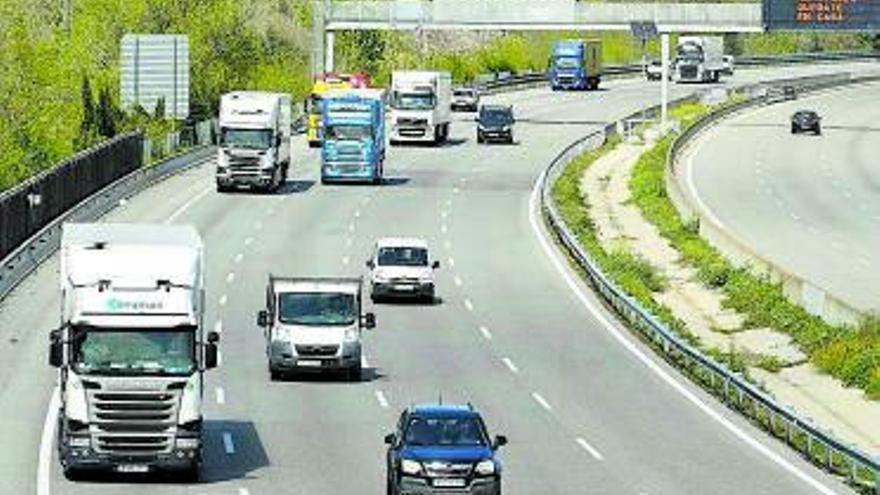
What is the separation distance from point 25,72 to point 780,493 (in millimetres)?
105399

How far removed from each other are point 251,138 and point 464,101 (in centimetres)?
5270

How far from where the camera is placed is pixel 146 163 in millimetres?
93812

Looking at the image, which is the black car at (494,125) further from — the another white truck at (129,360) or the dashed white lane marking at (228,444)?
the another white truck at (129,360)

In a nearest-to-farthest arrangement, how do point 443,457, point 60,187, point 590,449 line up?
point 443,457, point 590,449, point 60,187

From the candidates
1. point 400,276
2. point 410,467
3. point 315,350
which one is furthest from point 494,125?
point 410,467

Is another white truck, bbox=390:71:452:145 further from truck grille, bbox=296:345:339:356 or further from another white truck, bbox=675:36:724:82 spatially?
truck grille, bbox=296:345:339:356

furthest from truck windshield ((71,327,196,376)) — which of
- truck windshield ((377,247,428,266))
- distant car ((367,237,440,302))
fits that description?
truck windshield ((377,247,428,266))

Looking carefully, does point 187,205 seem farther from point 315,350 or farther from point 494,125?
point 315,350

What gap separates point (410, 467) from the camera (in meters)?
33.3

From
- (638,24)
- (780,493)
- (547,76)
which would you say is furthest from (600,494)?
(547,76)

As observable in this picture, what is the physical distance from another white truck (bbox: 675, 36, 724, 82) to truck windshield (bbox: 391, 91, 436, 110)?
206 ft

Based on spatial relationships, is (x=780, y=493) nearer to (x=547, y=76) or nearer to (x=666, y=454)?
(x=666, y=454)

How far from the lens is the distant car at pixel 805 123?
422ft

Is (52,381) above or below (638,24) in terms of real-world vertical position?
below
